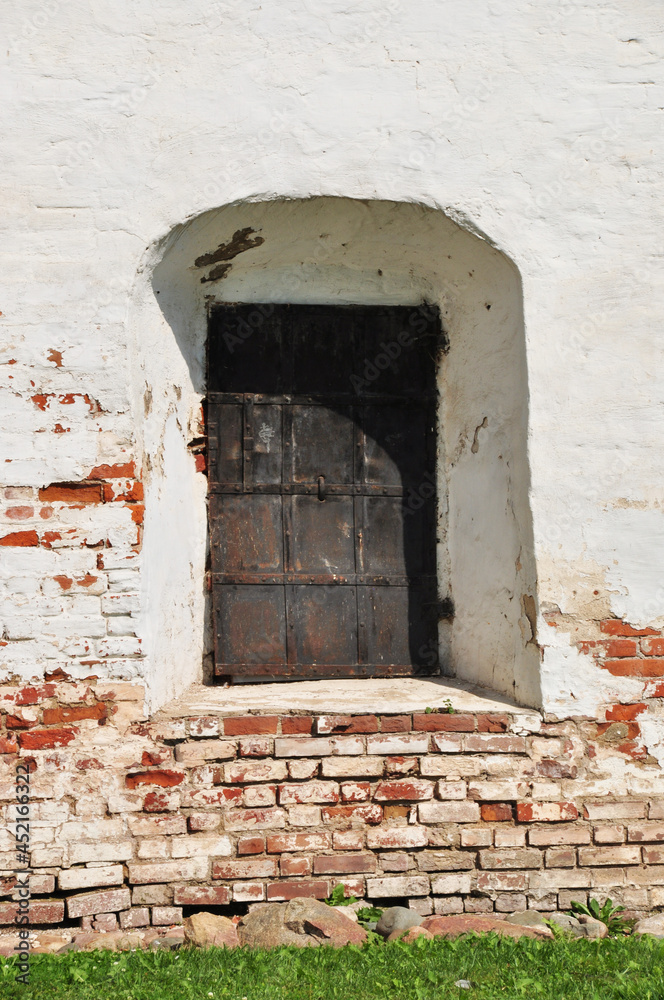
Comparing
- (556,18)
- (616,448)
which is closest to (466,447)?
(616,448)

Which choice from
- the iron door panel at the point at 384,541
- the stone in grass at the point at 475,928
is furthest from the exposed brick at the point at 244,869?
the iron door panel at the point at 384,541

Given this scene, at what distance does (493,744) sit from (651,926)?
2.67ft

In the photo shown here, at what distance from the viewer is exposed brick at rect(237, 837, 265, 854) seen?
9.75 ft

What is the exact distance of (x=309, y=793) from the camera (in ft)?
9.90

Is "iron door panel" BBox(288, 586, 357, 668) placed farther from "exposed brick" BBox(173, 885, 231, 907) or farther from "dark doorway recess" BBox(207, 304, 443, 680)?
"exposed brick" BBox(173, 885, 231, 907)

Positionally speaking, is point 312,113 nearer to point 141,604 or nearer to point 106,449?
point 106,449

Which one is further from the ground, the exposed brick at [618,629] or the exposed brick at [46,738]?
the exposed brick at [618,629]

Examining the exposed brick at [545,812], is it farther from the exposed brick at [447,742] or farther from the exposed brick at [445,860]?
the exposed brick at [447,742]

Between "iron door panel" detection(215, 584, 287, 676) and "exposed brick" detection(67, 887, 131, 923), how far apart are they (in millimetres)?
914

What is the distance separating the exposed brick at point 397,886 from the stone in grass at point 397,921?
8cm

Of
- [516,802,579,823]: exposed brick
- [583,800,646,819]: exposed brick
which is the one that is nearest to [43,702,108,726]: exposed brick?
[516,802,579,823]: exposed brick

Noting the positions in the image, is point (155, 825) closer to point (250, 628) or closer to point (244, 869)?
point (244, 869)

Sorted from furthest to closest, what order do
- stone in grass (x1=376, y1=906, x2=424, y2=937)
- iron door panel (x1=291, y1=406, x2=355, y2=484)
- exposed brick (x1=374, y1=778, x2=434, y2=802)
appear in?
iron door panel (x1=291, y1=406, x2=355, y2=484), exposed brick (x1=374, y1=778, x2=434, y2=802), stone in grass (x1=376, y1=906, x2=424, y2=937)

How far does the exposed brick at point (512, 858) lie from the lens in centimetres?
303
